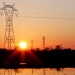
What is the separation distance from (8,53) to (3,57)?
3978 mm

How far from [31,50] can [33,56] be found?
733 cm

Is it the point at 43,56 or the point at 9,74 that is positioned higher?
the point at 43,56

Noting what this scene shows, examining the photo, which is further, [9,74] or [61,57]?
[61,57]

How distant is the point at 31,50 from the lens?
3708 inches

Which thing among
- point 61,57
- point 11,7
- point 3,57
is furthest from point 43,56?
point 11,7

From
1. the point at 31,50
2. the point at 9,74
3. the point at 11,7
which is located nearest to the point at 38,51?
the point at 31,50

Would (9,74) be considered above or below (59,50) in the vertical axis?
below

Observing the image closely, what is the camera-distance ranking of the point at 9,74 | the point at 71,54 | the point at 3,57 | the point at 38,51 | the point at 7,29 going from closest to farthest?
the point at 9,74 → the point at 7,29 → the point at 3,57 → the point at 71,54 → the point at 38,51

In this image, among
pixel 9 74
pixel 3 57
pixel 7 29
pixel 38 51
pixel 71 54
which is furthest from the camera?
pixel 38 51

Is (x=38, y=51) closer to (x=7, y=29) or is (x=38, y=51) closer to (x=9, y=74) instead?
(x=7, y=29)

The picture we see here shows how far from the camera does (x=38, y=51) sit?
91.8 metres

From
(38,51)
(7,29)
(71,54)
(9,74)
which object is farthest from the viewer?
(38,51)

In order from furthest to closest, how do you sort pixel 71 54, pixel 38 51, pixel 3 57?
pixel 38 51
pixel 71 54
pixel 3 57

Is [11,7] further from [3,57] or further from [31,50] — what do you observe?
[31,50]
